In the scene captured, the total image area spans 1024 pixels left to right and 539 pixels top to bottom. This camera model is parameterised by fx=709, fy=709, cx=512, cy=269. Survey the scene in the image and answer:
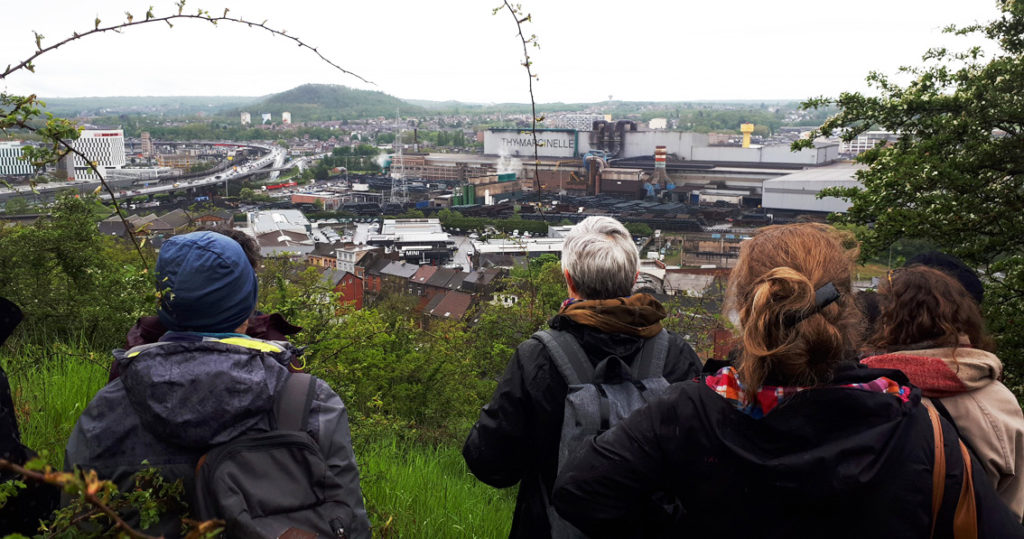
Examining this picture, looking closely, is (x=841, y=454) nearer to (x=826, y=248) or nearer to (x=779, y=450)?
(x=779, y=450)

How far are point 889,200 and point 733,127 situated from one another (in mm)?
82780

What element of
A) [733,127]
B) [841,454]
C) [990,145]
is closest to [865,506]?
[841,454]

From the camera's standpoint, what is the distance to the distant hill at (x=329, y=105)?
108 meters

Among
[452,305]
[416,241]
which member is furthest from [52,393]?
[416,241]

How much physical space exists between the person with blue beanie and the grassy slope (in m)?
0.69

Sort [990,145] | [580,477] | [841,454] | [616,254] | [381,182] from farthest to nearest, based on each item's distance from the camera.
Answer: [381,182] → [990,145] → [616,254] → [580,477] → [841,454]

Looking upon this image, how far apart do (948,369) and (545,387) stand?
68cm

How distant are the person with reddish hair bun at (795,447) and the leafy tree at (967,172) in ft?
10.5

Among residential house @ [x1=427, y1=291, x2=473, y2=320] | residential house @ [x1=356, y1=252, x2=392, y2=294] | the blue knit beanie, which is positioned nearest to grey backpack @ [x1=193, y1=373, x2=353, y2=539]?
the blue knit beanie

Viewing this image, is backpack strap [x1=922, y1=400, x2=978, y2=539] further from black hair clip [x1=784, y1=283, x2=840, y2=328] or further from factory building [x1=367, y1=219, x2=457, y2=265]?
factory building [x1=367, y1=219, x2=457, y2=265]

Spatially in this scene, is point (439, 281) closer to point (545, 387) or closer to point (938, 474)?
point (545, 387)

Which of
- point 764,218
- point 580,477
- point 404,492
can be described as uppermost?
point 580,477

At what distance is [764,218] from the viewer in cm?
2764

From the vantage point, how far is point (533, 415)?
124 cm
